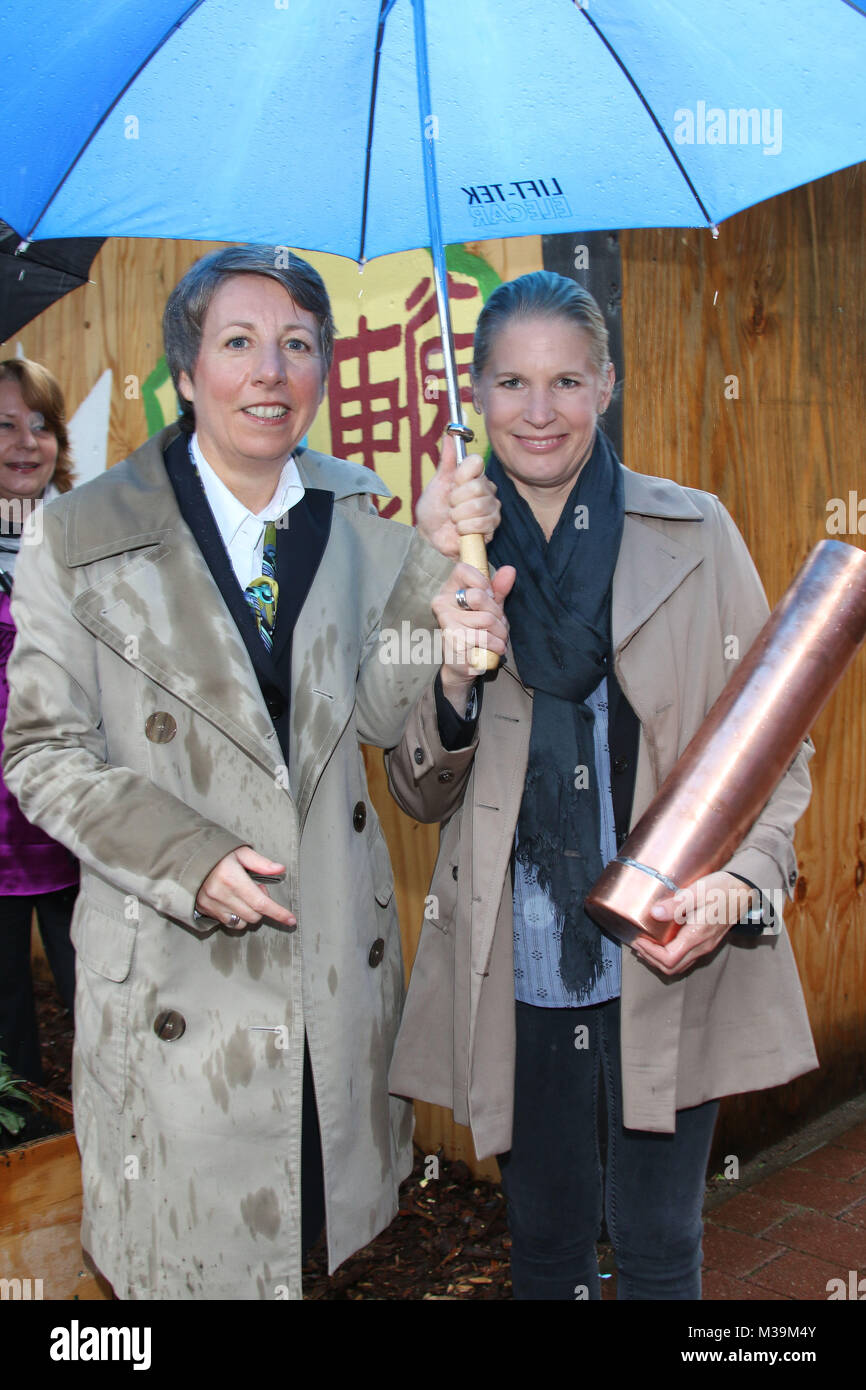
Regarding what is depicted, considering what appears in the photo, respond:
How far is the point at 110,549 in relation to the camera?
2.21m

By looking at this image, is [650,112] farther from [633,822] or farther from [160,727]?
[160,727]

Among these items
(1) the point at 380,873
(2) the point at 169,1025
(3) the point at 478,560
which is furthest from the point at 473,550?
(2) the point at 169,1025

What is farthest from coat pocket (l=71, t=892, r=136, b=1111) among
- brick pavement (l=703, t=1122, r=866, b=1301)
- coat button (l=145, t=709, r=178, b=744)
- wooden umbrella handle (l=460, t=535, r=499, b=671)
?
brick pavement (l=703, t=1122, r=866, b=1301)

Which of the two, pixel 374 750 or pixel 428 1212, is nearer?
pixel 428 1212

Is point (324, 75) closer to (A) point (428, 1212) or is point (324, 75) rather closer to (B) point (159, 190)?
(B) point (159, 190)

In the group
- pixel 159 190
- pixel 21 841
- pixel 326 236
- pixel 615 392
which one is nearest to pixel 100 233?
pixel 159 190

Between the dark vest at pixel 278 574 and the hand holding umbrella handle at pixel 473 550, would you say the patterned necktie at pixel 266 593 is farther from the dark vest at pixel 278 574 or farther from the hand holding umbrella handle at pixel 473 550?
the hand holding umbrella handle at pixel 473 550

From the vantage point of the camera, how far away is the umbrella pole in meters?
2.16

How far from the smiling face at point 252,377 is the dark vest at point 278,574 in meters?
0.09

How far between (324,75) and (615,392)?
1360 millimetres

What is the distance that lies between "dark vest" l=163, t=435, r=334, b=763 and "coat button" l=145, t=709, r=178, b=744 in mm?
187

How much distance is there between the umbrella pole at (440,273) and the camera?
216 cm

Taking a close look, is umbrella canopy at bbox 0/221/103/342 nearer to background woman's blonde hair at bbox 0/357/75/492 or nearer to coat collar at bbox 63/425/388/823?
background woman's blonde hair at bbox 0/357/75/492

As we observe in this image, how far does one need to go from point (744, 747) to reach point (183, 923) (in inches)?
41.1
